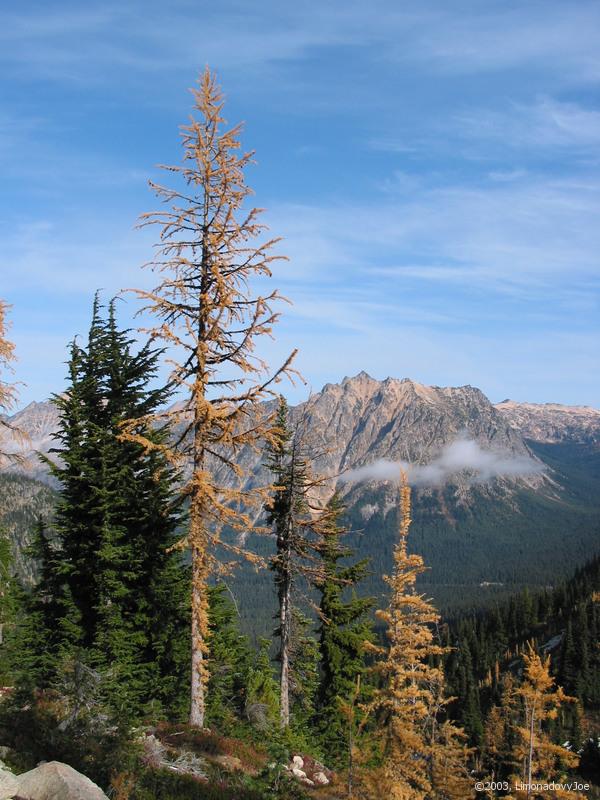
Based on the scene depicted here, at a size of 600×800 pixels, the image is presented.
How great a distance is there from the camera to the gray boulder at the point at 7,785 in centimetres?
1069

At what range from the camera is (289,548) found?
28.5m

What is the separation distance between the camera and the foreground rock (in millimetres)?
10531

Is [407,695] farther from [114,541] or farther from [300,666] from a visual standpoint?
[300,666]

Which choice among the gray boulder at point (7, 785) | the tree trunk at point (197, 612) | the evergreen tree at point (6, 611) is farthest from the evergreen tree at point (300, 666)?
the gray boulder at point (7, 785)

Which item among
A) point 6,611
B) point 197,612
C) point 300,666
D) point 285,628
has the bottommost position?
point 300,666

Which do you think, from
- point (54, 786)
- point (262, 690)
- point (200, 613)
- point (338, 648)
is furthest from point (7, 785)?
point (262, 690)

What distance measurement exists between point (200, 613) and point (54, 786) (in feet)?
27.1

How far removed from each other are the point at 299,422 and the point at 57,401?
9.63m

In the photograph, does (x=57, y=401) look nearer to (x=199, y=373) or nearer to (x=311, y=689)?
(x=199, y=373)

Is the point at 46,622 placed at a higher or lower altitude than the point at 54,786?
lower

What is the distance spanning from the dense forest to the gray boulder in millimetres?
2065

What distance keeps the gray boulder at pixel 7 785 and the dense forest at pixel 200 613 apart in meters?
2.06

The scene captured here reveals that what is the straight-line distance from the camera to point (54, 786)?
1067 cm

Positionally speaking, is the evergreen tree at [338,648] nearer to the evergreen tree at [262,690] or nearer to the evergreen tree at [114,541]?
the evergreen tree at [262,690]
